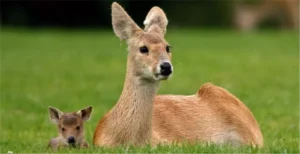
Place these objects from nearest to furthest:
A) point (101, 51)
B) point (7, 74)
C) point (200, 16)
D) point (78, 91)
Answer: point (78, 91) → point (7, 74) → point (101, 51) → point (200, 16)

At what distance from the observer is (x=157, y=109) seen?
938 centimetres

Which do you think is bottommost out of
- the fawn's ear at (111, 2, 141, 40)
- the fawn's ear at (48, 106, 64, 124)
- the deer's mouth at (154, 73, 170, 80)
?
the fawn's ear at (48, 106, 64, 124)

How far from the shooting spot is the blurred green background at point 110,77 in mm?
10923

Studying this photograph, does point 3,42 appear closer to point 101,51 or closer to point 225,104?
point 101,51

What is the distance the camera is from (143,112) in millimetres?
8656

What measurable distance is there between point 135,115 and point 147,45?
691mm

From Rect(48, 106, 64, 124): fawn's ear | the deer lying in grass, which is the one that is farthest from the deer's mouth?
Rect(48, 106, 64, 124): fawn's ear

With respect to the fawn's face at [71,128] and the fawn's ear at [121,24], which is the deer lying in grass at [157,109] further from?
the fawn's face at [71,128]

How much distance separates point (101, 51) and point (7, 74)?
22.4ft

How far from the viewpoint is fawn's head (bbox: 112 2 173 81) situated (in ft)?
27.5

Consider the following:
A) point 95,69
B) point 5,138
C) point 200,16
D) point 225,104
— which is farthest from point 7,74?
point 200,16

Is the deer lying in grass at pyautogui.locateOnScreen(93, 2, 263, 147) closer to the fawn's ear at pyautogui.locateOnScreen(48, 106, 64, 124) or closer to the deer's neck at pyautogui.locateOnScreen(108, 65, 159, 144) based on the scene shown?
the deer's neck at pyautogui.locateOnScreen(108, 65, 159, 144)

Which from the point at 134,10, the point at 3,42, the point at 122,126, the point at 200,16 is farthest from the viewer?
the point at 200,16

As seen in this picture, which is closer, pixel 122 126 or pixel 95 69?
pixel 122 126
